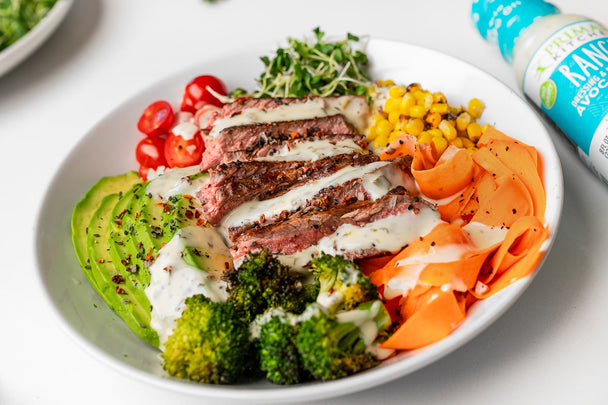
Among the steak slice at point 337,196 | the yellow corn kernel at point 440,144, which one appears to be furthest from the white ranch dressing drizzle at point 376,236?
the yellow corn kernel at point 440,144

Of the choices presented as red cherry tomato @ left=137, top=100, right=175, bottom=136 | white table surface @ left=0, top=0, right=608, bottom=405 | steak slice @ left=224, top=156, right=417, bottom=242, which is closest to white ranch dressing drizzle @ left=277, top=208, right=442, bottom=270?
steak slice @ left=224, top=156, right=417, bottom=242

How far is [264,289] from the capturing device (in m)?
3.03

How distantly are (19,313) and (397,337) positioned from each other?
2884 millimetres

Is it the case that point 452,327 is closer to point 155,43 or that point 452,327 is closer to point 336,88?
point 336,88

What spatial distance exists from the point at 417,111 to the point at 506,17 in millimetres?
1008

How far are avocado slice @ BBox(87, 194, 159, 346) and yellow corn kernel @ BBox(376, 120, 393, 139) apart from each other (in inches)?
82.8

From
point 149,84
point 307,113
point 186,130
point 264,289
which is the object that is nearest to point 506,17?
point 307,113

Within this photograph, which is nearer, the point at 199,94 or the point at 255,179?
the point at 255,179

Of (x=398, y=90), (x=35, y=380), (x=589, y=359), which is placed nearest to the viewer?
(x=589, y=359)

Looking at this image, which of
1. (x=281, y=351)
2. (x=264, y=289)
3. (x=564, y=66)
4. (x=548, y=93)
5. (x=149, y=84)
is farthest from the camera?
(x=149, y=84)

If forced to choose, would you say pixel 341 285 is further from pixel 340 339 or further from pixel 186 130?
pixel 186 130

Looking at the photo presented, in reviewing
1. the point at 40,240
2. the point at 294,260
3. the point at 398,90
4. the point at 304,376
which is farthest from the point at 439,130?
the point at 40,240

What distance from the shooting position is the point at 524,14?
4.13 meters

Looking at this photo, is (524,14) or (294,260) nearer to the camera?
(294,260)
